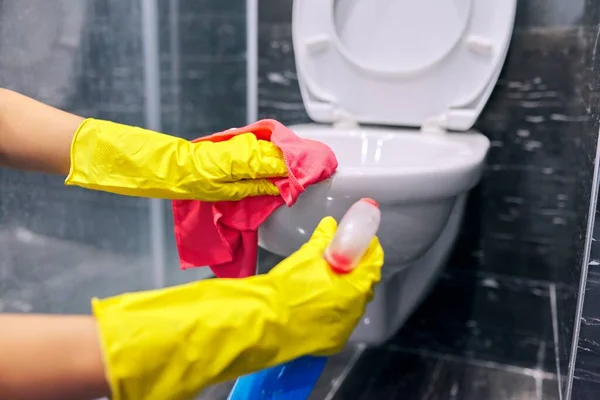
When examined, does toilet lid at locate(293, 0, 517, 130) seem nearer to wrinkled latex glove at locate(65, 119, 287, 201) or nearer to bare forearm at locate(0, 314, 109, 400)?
wrinkled latex glove at locate(65, 119, 287, 201)

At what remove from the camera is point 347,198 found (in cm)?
73

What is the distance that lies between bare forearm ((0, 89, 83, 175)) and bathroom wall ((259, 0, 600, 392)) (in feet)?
2.04

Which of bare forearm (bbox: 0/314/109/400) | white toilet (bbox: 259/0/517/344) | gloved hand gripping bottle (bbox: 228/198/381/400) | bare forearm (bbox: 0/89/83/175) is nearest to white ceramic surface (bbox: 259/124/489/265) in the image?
white toilet (bbox: 259/0/517/344)

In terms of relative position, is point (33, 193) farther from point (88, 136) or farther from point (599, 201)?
point (599, 201)

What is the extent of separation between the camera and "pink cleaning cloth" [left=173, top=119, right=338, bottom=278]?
727 millimetres

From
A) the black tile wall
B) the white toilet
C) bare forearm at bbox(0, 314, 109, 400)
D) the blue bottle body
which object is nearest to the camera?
bare forearm at bbox(0, 314, 109, 400)

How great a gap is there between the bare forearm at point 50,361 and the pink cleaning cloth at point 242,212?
0.35 metres

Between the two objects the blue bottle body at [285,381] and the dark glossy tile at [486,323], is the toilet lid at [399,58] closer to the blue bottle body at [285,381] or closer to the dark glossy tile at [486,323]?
the dark glossy tile at [486,323]

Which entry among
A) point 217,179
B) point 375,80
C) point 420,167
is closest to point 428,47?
point 375,80

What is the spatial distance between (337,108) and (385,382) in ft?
1.63

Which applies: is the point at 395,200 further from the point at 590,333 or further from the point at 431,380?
the point at 431,380

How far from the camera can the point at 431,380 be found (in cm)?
111

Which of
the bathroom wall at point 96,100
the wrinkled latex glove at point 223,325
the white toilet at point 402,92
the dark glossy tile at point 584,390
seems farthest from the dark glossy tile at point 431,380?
the wrinkled latex glove at point 223,325

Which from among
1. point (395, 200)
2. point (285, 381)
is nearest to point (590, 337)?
point (395, 200)
